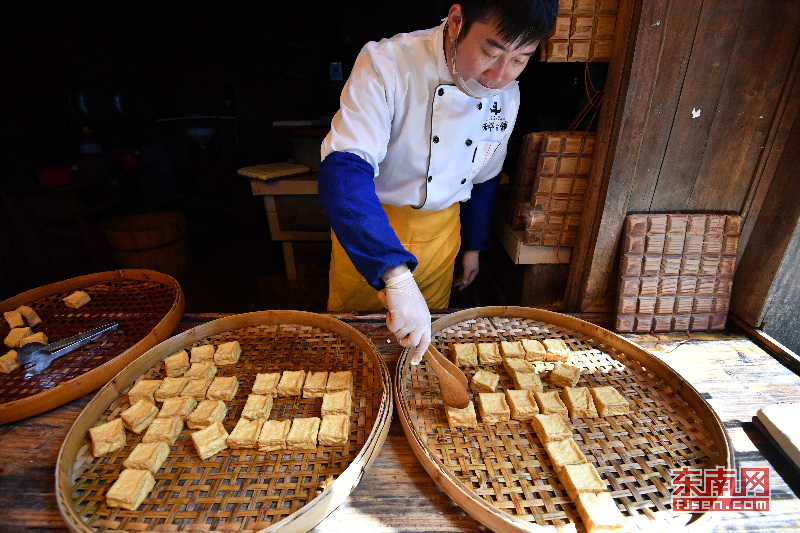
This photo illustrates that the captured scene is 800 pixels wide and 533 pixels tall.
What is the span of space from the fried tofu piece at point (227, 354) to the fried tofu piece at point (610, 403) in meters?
1.67

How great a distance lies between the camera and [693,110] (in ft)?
6.13

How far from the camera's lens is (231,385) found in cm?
167

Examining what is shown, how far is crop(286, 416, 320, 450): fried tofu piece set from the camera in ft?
4.65

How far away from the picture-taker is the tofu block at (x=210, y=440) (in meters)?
1.38

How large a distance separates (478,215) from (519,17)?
5.22 feet

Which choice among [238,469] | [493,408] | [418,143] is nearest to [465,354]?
[493,408]

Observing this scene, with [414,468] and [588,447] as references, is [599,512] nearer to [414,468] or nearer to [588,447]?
[588,447]

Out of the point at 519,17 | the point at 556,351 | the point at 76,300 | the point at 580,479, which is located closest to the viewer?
the point at 580,479

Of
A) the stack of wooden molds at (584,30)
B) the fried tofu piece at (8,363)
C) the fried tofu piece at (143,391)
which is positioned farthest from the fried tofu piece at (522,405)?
the fried tofu piece at (8,363)

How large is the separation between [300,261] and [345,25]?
17.4ft

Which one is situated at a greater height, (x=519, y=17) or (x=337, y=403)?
(x=519, y=17)

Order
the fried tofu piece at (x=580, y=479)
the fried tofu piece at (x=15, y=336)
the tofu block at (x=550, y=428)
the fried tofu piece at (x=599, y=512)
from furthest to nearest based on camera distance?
the fried tofu piece at (x=15, y=336), the tofu block at (x=550, y=428), the fried tofu piece at (x=580, y=479), the fried tofu piece at (x=599, y=512)

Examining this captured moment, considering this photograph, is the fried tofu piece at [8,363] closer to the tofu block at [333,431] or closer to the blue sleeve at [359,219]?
the tofu block at [333,431]

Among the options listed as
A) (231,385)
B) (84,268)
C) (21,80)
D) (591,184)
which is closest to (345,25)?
(21,80)
